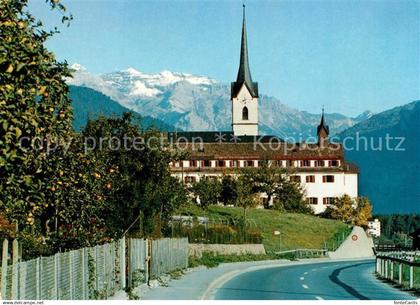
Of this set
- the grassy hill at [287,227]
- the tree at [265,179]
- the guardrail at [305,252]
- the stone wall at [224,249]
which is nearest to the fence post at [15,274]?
the stone wall at [224,249]

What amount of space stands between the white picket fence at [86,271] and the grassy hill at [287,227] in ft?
166

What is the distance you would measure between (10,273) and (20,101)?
324 cm

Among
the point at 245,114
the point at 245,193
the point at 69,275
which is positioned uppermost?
the point at 245,114

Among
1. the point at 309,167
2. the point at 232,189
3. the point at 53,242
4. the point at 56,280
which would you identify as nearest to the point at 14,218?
the point at 56,280

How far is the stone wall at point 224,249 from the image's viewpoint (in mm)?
61784

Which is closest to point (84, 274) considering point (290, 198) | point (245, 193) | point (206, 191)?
point (206, 191)

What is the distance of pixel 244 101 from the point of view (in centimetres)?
19000

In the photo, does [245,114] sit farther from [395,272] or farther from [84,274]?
[84,274]

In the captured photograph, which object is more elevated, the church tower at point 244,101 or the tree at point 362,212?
the church tower at point 244,101

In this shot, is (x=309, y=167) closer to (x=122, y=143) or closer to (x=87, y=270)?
(x=122, y=143)

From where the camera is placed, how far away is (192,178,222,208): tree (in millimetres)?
107444

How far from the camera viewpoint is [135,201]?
3928 centimetres

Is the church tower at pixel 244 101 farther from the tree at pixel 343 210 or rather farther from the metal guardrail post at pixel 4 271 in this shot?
the metal guardrail post at pixel 4 271

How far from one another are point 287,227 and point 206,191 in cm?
1444
